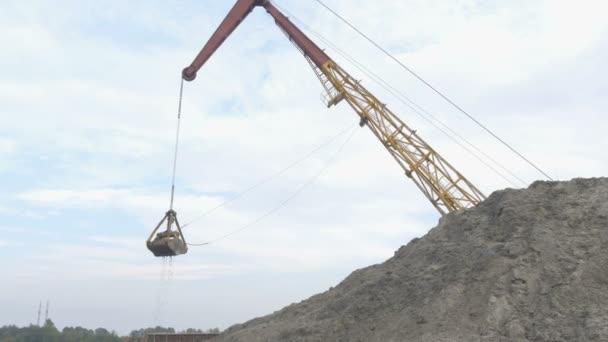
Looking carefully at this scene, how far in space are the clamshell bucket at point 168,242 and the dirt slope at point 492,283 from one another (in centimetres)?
387

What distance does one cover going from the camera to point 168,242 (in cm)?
1659

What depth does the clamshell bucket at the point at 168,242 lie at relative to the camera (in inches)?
655

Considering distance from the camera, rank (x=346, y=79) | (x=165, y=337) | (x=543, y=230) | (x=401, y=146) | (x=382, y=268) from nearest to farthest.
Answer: (x=543, y=230) < (x=382, y=268) < (x=165, y=337) < (x=401, y=146) < (x=346, y=79)

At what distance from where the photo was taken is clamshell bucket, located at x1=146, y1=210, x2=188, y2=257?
54.6 ft

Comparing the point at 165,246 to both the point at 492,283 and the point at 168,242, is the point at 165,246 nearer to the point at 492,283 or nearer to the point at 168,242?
the point at 168,242

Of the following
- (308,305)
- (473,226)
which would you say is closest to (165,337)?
(308,305)

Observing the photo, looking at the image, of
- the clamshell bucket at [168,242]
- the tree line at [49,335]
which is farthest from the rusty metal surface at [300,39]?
the tree line at [49,335]

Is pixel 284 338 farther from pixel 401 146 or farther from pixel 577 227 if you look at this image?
pixel 401 146

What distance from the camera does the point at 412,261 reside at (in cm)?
1261

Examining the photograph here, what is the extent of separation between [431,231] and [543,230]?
313 centimetres

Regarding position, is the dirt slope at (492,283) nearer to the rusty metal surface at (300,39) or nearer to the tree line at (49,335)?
the rusty metal surface at (300,39)

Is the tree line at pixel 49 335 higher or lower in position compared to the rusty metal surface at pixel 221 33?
higher

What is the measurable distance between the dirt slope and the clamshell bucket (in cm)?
387

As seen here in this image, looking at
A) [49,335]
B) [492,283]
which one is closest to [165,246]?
[492,283]
